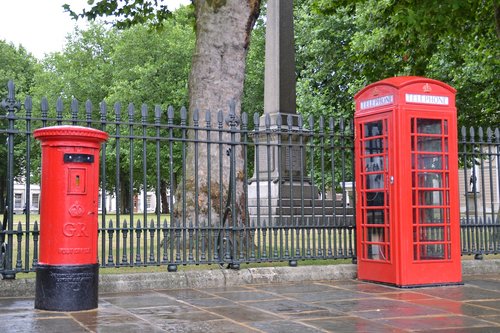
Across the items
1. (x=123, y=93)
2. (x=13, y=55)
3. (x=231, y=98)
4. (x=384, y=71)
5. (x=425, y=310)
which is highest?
(x=13, y=55)

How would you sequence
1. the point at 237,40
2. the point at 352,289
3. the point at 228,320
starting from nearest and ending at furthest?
the point at 228,320
the point at 352,289
the point at 237,40

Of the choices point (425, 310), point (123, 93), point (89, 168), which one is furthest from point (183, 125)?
point (123, 93)

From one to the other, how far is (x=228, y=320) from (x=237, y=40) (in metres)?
5.40

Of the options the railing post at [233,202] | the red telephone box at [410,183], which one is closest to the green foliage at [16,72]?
the railing post at [233,202]

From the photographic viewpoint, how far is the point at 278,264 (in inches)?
358

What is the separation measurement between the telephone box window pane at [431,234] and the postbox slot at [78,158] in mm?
4110

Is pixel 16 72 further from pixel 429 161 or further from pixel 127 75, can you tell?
pixel 429 161

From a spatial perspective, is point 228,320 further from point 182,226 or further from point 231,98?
point 231,98

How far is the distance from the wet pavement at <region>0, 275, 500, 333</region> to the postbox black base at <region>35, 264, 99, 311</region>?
11 centimetres

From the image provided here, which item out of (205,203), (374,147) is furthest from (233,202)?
(374,147)

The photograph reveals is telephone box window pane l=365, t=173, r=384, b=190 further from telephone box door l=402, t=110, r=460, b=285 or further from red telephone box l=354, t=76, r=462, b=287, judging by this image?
telephone box door l=402, t=110, r=460, b=285

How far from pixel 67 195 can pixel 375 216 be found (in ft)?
12.9

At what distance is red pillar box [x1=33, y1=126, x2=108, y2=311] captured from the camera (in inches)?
231

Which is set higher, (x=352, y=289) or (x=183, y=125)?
(x=183, y=125)
